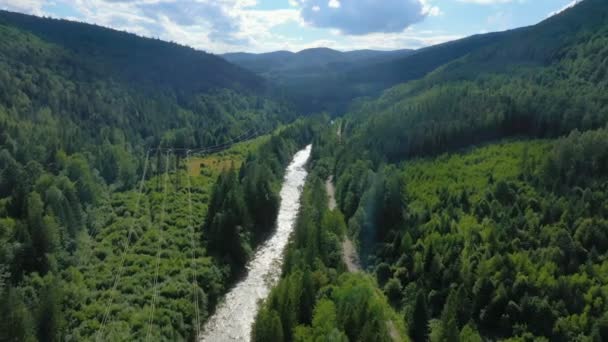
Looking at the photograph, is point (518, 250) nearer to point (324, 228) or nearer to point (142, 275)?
point (324, 228)

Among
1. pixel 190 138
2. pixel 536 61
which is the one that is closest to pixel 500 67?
pixel 536 61

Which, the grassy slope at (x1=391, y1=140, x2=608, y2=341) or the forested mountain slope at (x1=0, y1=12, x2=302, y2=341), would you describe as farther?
the forested mountain slope at (x1=0, y1=12, x2=302, y2=341)

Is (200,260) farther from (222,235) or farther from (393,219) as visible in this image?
(393,219)

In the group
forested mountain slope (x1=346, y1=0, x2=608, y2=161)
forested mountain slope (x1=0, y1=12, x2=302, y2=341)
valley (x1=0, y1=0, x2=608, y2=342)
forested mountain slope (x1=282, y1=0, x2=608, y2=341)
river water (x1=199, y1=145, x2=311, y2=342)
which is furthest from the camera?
forested mountain slope (x1=346, y1=0, x2=608, y2=161)

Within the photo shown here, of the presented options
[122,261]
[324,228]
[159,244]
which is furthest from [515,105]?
[122,261]

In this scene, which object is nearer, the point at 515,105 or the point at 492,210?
the point at 492,210

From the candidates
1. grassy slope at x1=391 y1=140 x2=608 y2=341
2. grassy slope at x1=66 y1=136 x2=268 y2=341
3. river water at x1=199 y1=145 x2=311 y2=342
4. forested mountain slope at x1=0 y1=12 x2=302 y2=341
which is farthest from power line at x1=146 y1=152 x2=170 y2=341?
grassy slope at x1=391 y1=140 x2=608 y2=341

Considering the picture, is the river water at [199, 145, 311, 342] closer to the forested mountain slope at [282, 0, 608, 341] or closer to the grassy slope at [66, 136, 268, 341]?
the grassy slope at [66, 136, 268, 341]

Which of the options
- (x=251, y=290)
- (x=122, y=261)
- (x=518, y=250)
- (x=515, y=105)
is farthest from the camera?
(x=515, y=105)

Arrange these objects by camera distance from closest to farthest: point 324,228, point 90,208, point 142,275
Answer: point 142,275
point 324,228
point 90,208
